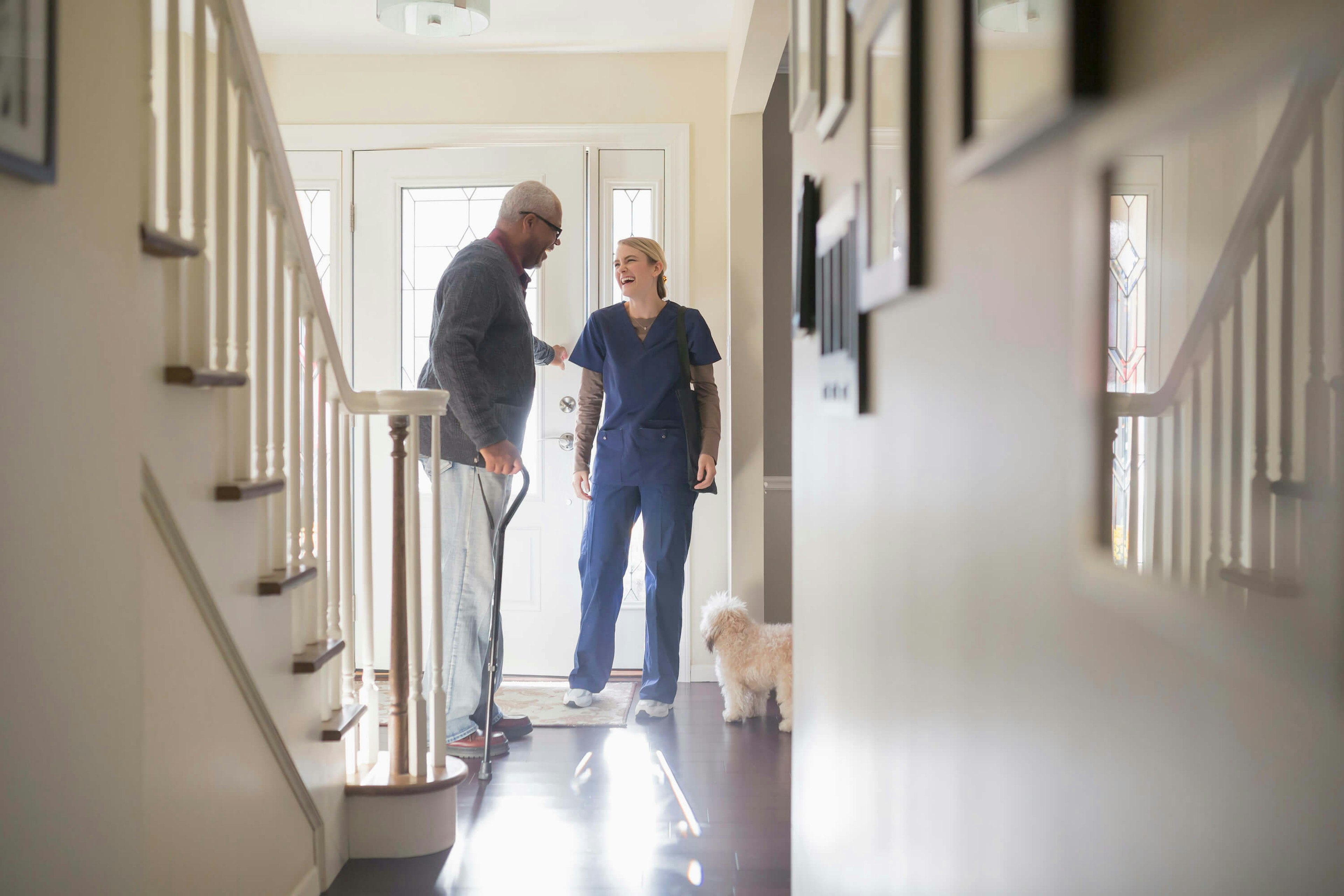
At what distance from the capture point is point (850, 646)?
1226 mm

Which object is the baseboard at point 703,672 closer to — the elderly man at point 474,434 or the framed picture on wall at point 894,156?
the elderly man at point 474,434

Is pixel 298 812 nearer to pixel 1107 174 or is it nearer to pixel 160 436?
pixel 160 436

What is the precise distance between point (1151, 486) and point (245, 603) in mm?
1511

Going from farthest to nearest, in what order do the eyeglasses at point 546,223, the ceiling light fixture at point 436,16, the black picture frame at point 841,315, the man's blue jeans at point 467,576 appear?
1. the ceiling light fixture at point 436,16
2. the eyeglasses at point 546,223
3. the man's blue jeans at point 467,576
4. the black picture frame at point 841,315

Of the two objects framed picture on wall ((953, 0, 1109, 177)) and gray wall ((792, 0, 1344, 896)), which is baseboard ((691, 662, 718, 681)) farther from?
framed picture on wall ((953, 0, 1109, 177))

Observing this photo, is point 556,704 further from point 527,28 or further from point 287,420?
point 527,28

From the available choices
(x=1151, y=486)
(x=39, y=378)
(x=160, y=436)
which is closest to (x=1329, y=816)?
(x=1151, y=486)

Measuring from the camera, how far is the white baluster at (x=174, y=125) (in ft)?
4.70

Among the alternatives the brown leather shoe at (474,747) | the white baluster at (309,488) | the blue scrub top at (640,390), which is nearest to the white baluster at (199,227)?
the white baluster at (309,488)

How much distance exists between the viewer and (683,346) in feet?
11.0

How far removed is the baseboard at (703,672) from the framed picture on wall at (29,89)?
3.11 metres

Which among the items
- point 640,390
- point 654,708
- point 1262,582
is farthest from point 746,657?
point 1262,582

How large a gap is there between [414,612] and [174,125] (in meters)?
1.14

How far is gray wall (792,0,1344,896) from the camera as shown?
1.37 ft
